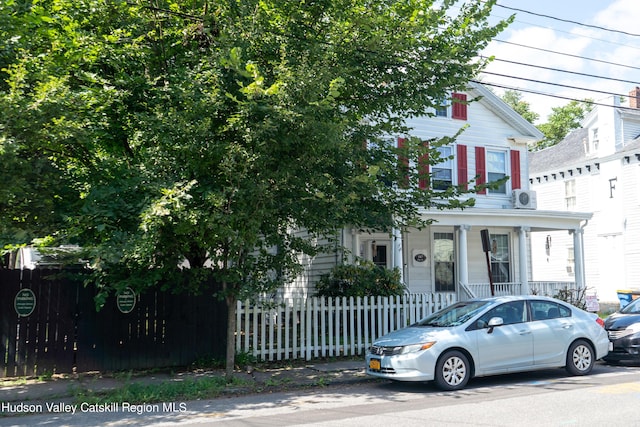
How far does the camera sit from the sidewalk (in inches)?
348

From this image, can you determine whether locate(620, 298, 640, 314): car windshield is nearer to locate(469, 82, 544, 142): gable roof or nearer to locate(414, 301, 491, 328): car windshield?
locate(414, 301, 491, 328): car windshield

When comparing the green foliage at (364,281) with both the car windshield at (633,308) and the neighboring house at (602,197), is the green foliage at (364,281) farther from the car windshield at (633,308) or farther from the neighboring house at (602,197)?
the neighboring house at (602,197)

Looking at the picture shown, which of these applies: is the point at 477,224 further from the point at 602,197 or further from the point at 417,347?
the point at 602,197

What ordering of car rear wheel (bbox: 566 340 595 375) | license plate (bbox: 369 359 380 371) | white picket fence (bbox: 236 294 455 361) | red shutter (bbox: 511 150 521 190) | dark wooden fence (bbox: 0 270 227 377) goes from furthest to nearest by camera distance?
red shutter (bbox: 511 150 521 190)
white picket fence (bbox: 236 294 455 361)
dark wooden fence (bbox: 0 270 227 377)
car rear wheel (bbox: 566 340 595 375)
license plate (bbox: 369 359 380 371)

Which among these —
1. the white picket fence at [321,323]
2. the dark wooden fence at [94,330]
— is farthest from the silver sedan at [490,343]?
the dark wooden fence at [94,330]

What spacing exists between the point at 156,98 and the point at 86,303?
167 inches

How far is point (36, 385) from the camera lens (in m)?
9.62

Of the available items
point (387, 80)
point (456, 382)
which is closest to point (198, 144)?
point (387, 80)

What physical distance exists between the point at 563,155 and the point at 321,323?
24.1 meters

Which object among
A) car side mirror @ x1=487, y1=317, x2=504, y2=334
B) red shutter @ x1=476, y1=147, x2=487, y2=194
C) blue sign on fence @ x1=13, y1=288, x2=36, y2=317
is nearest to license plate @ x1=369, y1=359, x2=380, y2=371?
car side mirror @ x1=487, y1=317, x2=504, y2=334

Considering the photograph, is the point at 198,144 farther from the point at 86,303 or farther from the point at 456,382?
the point at 456,382

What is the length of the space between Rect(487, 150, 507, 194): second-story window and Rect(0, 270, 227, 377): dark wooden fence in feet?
41.9

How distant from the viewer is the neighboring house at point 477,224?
750 inches

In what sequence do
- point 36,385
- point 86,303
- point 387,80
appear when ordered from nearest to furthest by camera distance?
point 36,385 < point 86,303 < point 387,80
